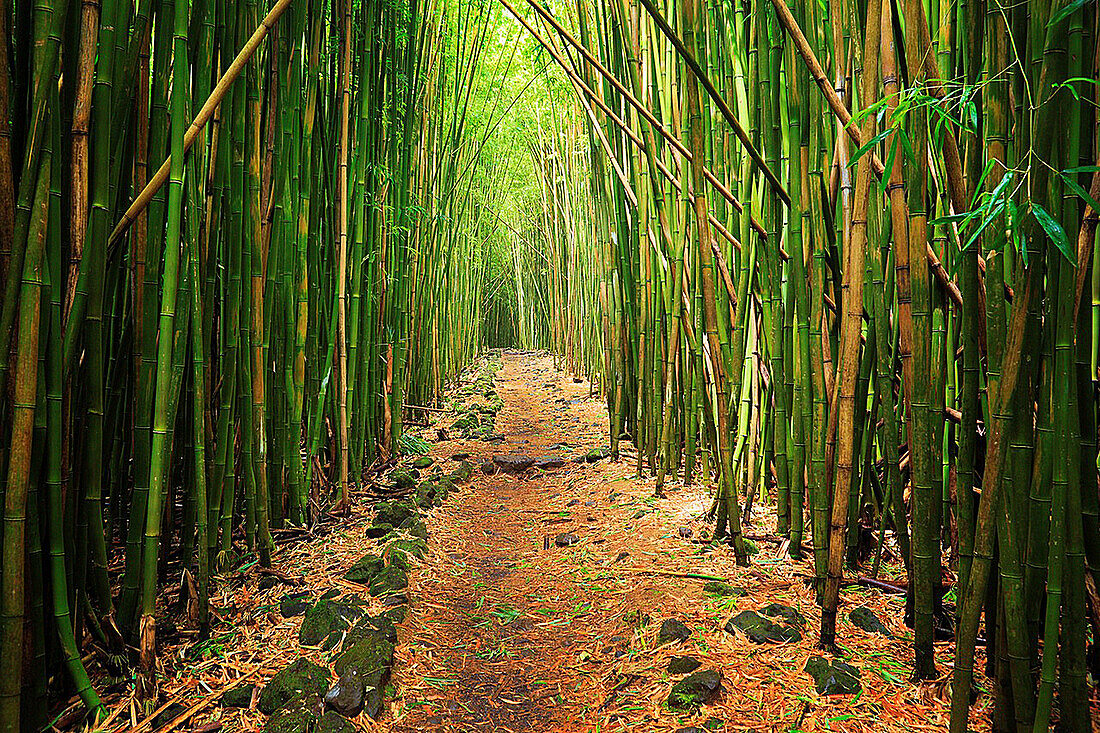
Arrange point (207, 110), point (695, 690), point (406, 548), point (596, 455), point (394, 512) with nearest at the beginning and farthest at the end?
point (207, 110)
point (695, 690)
point (406, 548)
point (394, 512)
point (596, 455)

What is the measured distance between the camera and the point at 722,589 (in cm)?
138

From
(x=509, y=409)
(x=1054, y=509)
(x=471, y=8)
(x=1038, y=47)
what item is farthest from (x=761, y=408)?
(x=509, y=409)

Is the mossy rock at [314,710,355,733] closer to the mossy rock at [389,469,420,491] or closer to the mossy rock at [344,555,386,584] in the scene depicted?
the mossy rock at [344,555,386,584]

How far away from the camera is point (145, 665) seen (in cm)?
101

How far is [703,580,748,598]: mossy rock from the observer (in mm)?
1354

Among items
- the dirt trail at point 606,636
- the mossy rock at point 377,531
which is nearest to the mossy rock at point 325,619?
the dirt trail at point 606,636

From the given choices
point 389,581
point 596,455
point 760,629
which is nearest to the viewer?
point 760,629

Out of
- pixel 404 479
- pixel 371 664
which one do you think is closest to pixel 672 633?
pixel 371 664

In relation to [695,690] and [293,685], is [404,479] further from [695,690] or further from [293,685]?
[695,690]

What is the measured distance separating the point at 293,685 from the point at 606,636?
593mm

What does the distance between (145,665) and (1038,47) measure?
55.2 inches

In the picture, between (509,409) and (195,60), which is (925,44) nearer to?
(195,60)

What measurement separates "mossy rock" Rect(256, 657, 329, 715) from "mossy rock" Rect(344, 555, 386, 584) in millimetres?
368

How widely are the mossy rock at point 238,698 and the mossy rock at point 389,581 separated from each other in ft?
1.34
